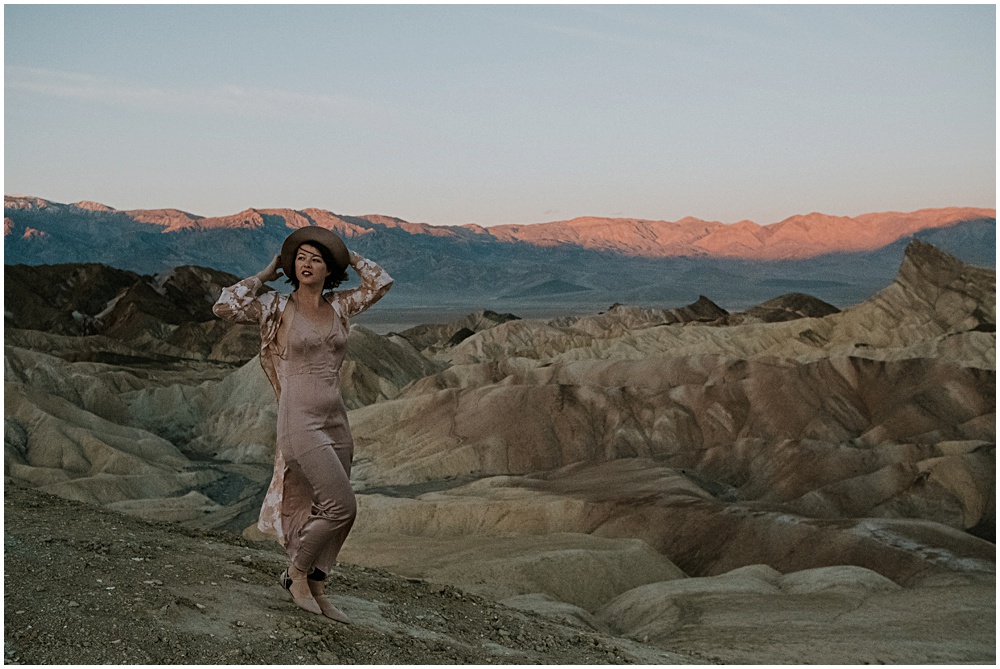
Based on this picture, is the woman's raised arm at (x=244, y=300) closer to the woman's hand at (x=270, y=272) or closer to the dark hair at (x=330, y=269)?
the woman's hand at (x=270, y=272)

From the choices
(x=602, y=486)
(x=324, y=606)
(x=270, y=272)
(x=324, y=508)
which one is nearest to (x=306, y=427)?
(x=324, y=508)

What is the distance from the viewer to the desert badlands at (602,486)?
9.80 metres

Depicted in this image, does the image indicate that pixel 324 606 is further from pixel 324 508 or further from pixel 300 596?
pixel 324 508

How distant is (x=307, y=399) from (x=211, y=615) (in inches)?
62.6

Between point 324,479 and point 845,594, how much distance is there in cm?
1190

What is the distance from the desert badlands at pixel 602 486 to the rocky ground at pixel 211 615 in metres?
0.04

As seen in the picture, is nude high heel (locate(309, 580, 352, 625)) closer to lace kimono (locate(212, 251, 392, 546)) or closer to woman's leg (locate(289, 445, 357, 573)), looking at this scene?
woman's leg (locate(289, 445, 357, 573))

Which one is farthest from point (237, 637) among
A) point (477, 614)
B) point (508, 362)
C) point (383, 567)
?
point (508, 362)

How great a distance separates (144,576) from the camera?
26.2 ft

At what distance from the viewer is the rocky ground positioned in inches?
263

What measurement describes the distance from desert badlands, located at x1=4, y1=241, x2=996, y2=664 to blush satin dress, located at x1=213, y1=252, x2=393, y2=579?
2.04ft

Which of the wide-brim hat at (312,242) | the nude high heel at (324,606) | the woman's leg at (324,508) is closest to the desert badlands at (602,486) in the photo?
the nude high heel at (324,606)

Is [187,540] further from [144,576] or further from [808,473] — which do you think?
[808,473]

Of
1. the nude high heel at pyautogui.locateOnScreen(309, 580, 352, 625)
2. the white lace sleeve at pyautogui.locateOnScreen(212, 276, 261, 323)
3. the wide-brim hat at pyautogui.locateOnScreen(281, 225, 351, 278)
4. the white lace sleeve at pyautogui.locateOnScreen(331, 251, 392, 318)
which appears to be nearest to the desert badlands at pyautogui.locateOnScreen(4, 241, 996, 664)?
the nude high heel at pyautogui.locateOnScreen(309, 580, 352, 625)
